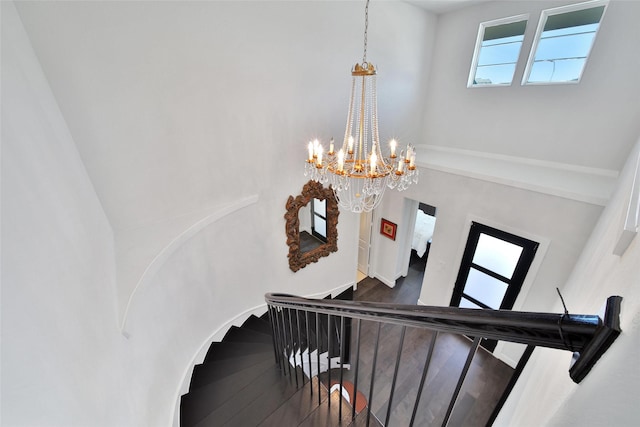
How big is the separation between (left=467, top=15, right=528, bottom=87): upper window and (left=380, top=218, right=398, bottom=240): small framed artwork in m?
2.67

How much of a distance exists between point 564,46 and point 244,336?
5616 mm

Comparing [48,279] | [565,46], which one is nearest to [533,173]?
[565,46]

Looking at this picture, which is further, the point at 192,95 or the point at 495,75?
the point at 495,75

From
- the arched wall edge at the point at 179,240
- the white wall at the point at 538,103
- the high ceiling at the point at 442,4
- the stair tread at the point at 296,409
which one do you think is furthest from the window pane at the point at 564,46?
the stair tread at the point at 296,409

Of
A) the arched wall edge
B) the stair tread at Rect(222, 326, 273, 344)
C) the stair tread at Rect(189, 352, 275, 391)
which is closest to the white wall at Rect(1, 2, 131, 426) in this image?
the arched wall edge

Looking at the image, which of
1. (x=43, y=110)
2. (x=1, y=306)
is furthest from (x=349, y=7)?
(x=1, y=306)

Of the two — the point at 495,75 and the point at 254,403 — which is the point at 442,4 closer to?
the point at 495,75

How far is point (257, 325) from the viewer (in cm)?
391

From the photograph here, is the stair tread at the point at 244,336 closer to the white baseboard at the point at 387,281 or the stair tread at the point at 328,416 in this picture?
the stair tread at the point at 328,416

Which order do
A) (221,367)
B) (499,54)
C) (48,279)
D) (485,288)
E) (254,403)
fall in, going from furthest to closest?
(485,288) < (499,54) < (221,367) < (254,403) < (48,279)

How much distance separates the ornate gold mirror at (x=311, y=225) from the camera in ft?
13.1

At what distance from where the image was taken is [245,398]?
2.34 m

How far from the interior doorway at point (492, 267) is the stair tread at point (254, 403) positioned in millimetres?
3213

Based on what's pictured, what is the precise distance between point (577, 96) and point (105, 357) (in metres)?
5.36
